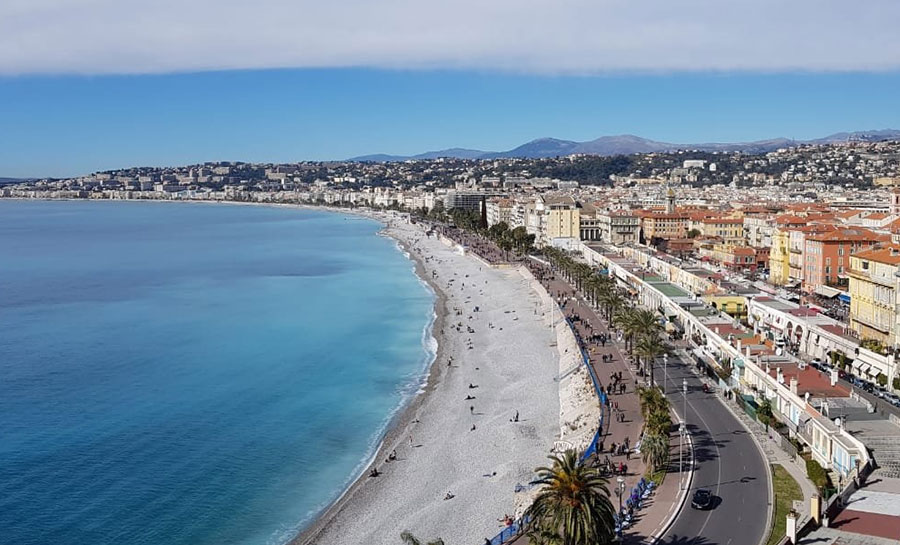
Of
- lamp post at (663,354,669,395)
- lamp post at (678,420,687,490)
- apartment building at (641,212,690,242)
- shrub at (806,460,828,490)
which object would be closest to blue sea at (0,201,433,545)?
lamp post at (678,420,687,490)

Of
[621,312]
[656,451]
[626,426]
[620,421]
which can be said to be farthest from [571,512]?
[621,312]

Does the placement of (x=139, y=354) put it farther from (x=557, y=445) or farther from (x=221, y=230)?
(x=221, y=230)

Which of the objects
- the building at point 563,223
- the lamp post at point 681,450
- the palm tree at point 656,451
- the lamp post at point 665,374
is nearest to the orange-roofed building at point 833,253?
the lamp post at point 665,374

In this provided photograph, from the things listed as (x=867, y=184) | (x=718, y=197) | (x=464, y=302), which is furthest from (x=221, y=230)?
(x=867, y=184)

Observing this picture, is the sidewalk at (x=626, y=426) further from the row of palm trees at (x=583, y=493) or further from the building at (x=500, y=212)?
the building at (x=500, y=212)

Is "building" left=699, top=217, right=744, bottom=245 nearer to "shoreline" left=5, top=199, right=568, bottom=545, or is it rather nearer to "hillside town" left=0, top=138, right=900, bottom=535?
"hillside town" left=0, top=138, right=900, bottom=535
